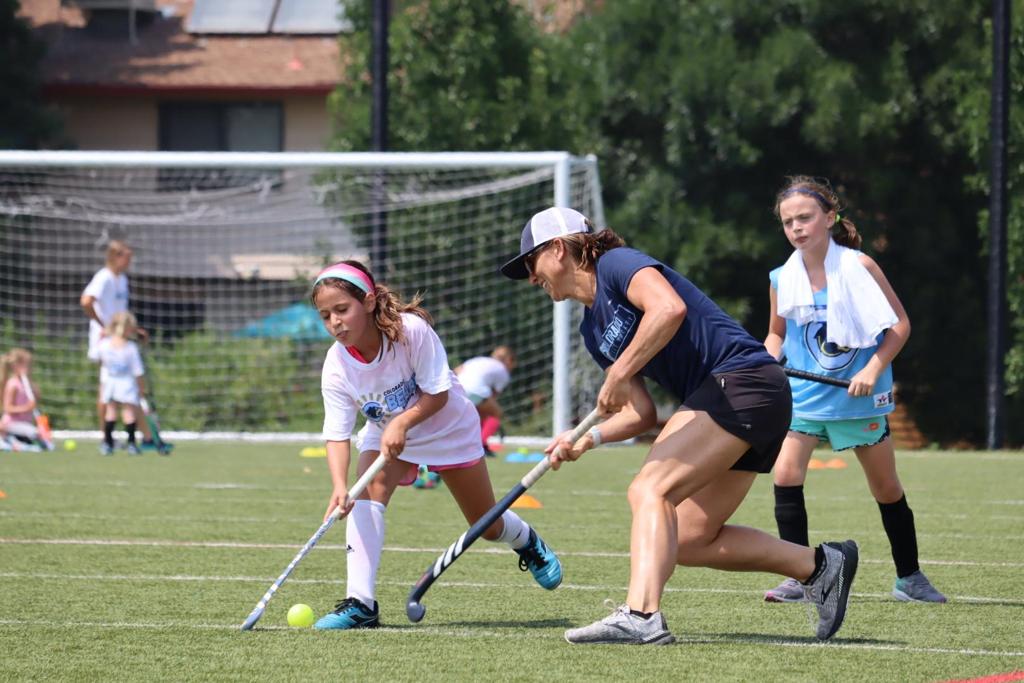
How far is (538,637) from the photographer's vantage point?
5617 millimetres

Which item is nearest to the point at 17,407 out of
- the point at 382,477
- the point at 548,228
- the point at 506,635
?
the point at 382,477

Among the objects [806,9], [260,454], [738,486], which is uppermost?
[806,9]

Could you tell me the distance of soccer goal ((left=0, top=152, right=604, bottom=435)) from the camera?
17234mm

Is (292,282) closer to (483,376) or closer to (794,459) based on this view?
(483,376)

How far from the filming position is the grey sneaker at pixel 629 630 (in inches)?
204

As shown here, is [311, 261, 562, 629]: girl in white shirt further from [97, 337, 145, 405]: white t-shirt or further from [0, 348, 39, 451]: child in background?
[0, 348, 39, 451]: child in background

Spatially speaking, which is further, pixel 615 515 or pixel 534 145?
pixel 534 145

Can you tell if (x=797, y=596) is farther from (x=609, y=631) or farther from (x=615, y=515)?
(x=615, y=515)

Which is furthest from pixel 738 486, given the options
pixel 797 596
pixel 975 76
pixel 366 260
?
pixel 975 76

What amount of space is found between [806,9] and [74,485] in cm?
1291

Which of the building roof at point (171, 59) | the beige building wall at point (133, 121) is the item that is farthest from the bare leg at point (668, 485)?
the beige building wall at point (133, 121)

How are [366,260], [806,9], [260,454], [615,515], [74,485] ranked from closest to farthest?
[615,515], [74,485], [260,454], [366,260], [806,9]

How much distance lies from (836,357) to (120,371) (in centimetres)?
1040

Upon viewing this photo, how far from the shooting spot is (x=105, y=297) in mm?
16016
